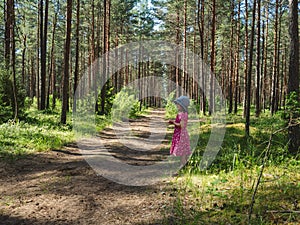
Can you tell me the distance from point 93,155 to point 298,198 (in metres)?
5.91

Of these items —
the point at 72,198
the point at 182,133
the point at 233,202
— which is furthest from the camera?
the point at 182,133

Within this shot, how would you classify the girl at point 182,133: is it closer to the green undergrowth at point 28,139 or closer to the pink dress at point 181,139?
the pink dress at point 181,139

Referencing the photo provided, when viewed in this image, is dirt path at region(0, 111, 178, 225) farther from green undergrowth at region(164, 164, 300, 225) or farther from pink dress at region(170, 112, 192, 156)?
pink dress at region(170, 112, 192, 156)

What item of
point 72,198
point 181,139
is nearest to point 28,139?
point 72,198

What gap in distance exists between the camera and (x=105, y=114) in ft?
66.1

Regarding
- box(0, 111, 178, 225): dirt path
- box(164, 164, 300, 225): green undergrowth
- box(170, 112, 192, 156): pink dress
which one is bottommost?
box(0, 111, 178, 225): dirt path

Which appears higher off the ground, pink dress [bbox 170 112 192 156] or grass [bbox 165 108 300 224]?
pink dress [bbox 170 112 192 156]

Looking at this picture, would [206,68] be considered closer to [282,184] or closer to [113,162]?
[113,162]

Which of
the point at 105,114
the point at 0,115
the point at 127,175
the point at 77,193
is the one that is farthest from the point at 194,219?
the point at 105,114

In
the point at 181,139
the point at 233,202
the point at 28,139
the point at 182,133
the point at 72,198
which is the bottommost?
the point at 72,198

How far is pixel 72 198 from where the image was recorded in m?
4.73

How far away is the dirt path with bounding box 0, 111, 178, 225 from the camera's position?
13.0 feet

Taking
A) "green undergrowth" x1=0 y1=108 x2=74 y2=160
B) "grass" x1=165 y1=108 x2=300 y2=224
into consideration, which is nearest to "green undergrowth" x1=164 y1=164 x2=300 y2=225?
"grass" x1=165 y1=108 x2=300 y2=224

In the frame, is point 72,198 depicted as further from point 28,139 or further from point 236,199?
point 28,139
